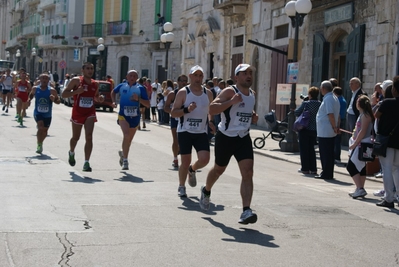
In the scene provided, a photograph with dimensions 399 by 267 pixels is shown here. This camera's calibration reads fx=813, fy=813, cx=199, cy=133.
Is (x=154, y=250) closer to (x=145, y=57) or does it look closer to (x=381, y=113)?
(x=381, y=113)

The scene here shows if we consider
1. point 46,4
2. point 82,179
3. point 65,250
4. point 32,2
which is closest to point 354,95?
point 82,179

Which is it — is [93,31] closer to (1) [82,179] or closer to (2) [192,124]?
(1) [82,179]

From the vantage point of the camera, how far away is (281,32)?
98.6ft

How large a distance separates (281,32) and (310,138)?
14956 mm

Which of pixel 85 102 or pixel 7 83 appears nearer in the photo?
pixel 85 102

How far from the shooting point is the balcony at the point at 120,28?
55.2 m

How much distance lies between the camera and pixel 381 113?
35.6 ft

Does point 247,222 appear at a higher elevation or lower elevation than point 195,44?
lower

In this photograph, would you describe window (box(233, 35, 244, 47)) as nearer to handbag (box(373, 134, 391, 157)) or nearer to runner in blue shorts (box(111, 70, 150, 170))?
runner in blue shorts (box(111, 70, 150, 170))

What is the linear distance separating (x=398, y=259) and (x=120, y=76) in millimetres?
52491

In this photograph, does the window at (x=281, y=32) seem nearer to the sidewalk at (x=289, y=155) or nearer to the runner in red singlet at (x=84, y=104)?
the sidewalk at (x=289, y=155)

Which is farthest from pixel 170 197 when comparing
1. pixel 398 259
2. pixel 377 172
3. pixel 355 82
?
pixel 355 82

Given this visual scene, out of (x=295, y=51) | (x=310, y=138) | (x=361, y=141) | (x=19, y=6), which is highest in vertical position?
(x=19, y=6)

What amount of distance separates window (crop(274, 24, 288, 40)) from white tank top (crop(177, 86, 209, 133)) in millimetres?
19124
